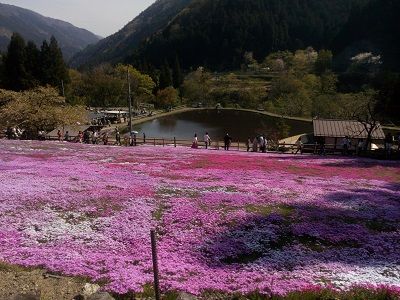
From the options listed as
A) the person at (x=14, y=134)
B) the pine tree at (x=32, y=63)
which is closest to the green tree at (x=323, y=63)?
the pine tree at (x=32, y=63)

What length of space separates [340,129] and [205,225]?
45.8 meters

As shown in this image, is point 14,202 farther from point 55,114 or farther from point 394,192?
point 55,114

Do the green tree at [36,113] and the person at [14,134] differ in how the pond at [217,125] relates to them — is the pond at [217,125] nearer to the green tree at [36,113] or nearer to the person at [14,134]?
the green tree at [36,113]

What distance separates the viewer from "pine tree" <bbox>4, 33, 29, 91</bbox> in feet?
341

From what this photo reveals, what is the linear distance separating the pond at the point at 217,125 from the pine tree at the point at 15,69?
30.3 m

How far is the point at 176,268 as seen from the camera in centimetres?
1480

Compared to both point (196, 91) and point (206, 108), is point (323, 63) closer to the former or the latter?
point (196, 91)

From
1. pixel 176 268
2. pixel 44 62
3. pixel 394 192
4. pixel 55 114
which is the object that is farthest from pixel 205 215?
pixel 44 62

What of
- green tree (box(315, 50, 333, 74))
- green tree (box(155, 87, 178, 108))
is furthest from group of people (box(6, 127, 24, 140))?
green tree (box(315, 50, 333, 74))

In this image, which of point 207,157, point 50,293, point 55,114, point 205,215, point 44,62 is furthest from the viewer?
point 44,62

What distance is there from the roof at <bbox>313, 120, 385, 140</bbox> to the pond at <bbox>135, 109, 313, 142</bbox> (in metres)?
27.4

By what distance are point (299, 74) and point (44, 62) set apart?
9931cm

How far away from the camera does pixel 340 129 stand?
59844 mm

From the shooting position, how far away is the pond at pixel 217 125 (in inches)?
3974
